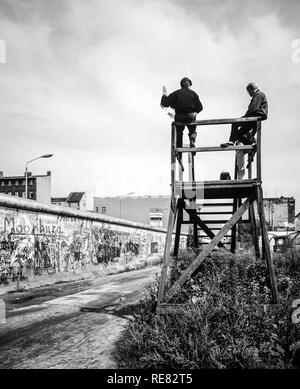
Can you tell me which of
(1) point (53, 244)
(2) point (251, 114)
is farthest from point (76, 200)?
(2) point (251, 114)

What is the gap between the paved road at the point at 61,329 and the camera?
171 inches

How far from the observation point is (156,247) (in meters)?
26.2

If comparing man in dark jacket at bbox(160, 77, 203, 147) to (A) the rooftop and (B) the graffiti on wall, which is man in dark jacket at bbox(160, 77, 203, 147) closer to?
(B) the graffiti on wall

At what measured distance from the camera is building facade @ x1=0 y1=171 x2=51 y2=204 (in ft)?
227

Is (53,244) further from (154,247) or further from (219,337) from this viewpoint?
(154,247)

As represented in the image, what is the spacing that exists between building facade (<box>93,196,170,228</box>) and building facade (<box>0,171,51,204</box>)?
11590mm

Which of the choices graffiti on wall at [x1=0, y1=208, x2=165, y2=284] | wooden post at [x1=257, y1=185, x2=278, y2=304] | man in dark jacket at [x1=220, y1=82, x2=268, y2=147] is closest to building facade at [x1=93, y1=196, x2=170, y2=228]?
graffiti on wall at [x1=0, y1=208, x2=165, y2=284]

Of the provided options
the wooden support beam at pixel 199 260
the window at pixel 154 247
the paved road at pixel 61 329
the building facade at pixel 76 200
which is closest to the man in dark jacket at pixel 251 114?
the wooden support beam at pixel 199 260

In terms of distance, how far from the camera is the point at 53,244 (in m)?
12.6

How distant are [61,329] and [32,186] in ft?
234

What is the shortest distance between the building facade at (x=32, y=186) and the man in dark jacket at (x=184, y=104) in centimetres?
6400

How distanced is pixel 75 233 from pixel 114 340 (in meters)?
9.39
